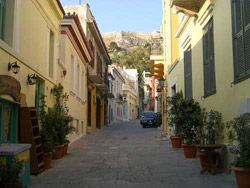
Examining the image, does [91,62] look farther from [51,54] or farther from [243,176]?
[243,176]

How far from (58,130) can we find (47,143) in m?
1.46

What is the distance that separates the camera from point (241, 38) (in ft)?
20.7

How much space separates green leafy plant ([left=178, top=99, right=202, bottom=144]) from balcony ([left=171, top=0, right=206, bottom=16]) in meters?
2.78

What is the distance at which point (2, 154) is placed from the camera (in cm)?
529

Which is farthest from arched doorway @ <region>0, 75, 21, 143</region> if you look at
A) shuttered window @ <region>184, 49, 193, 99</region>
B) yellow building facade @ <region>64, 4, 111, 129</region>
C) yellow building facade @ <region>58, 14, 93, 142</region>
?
yellow building facade @ <region>64, 4, 111, 129</region>

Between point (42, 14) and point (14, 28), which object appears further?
point (42, 14)

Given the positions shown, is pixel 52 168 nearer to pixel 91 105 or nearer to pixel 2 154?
pixel 2 154

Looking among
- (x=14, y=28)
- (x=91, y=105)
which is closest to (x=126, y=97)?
(x=91, y=105)

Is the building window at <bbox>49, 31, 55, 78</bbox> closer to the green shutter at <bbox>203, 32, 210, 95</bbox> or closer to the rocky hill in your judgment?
the green shutter at <bbox>203, 32, 210, 95</bbox>

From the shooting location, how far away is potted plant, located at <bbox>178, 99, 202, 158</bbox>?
930cm

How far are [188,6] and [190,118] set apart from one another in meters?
3.43

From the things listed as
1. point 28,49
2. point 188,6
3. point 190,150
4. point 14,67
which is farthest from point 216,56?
point 28,49

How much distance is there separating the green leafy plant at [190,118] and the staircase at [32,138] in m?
4.28

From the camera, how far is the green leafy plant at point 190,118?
9.31 meters
